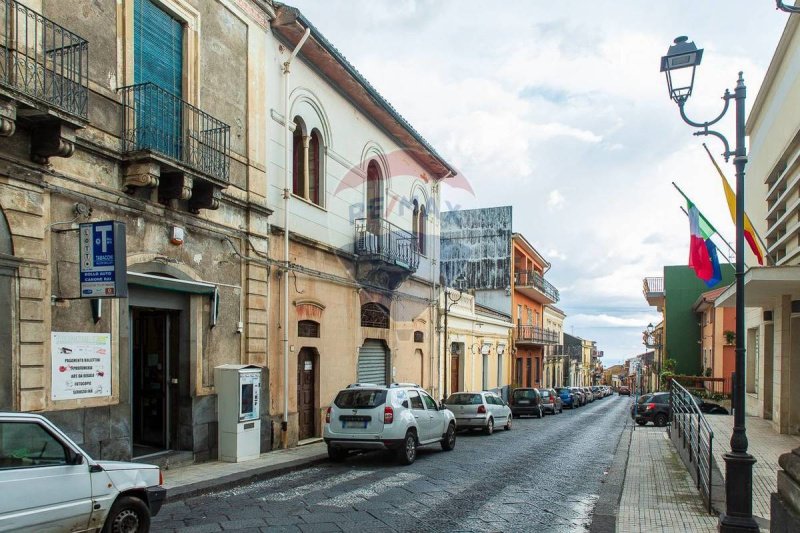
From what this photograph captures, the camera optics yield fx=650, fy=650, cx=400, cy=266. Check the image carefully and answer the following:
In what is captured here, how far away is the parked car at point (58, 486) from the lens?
5.55 m

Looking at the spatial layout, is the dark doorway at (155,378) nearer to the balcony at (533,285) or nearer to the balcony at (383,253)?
the balcony at (383,253)

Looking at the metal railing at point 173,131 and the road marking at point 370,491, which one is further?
the metal railing at point 173,131

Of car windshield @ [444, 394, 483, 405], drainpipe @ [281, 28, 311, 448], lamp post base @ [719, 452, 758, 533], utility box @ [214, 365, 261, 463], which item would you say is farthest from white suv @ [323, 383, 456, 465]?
car windshield @ [444, 394, 483, 405]

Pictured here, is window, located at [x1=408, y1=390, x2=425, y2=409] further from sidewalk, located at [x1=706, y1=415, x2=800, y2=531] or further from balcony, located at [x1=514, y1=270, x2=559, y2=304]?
balcony, located at [x1=514, y1=270, x2=559, y2=304]

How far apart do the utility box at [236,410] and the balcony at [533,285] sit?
31.4 meters

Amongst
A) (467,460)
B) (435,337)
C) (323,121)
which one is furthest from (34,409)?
(435,337)

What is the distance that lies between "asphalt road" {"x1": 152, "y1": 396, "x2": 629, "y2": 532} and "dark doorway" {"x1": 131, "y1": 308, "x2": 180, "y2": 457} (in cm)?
253

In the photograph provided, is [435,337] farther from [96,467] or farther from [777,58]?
[96,467]

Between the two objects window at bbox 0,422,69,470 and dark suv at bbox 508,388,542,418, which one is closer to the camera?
window at bbox 0,422,69,470

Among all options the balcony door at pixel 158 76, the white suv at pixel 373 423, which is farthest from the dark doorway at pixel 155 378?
the balcony door at pixel 158 76

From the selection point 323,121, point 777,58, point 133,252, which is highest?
point 777,58

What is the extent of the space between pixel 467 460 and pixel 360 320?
6.61 m

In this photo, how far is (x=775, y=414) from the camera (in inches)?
652

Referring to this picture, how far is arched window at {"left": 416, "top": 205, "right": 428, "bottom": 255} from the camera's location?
25234 mm
